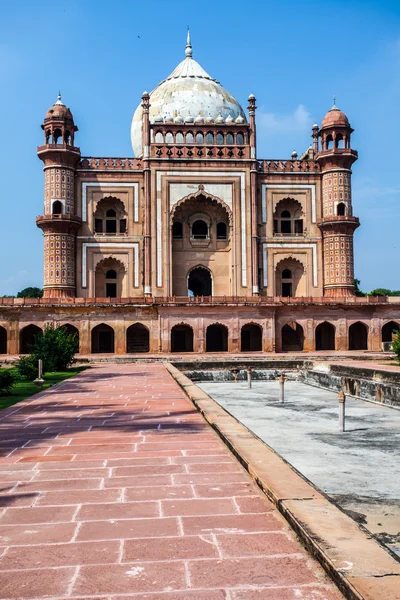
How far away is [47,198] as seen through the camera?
86.9 feet

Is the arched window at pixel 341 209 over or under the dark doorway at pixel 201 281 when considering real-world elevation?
over

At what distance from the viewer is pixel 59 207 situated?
2645cm

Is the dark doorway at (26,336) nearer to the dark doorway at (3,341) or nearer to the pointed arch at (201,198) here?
the dark doorway at (3,341)

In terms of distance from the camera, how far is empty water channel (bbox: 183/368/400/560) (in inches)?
160

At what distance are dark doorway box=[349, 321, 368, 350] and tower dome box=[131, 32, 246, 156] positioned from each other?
12020mm

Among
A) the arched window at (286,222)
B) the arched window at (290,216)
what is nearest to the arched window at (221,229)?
the arched window at (290,216)

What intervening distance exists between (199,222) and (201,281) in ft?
11.6

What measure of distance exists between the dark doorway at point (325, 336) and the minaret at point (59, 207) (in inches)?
432

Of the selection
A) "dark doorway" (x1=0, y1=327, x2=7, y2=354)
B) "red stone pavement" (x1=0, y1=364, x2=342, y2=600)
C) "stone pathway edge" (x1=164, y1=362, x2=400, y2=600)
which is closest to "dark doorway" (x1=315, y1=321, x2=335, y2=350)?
"dark doorway" (x1=0, y1=327, x2=7, y2=354)

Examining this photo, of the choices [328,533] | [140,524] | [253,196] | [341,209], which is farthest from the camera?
[341,209]

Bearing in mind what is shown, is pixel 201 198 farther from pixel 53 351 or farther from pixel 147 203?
pixel 53 351

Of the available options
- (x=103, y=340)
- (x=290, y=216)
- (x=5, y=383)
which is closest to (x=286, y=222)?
(x=290, y=216)

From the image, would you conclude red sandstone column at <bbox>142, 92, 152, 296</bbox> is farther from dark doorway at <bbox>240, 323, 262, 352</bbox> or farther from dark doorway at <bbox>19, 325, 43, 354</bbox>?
dark doorway at <bbox>19, 325, 43, 354</bbox>

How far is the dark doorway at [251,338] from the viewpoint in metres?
25.2
